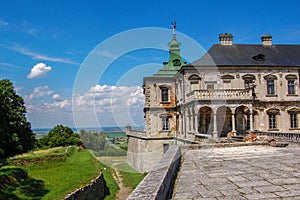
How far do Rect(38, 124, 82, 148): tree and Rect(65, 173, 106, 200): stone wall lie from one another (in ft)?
67.8

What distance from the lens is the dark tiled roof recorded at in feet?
79.5

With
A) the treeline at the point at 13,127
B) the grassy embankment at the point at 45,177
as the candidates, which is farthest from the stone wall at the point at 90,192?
the treeline at the point at 13,127

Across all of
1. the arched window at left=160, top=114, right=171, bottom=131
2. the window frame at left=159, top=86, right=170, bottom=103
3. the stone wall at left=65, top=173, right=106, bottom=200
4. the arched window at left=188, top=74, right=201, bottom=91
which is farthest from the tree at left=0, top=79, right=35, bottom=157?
the arched window at left=188, top=74, right=201, bottom=91

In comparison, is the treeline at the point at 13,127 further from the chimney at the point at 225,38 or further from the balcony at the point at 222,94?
the chimney at the point at 225,38

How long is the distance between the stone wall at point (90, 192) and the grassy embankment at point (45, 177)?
0.26 meters

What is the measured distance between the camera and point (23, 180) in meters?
13.6

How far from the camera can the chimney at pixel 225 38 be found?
26.5 meters

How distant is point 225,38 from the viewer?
2662cm

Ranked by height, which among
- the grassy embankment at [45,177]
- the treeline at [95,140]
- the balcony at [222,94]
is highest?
the balcony at [222,94]

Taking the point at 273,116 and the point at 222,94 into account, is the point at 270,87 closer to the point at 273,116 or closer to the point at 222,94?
the point at 273,116

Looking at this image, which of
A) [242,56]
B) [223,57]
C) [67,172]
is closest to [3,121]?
[67,172]

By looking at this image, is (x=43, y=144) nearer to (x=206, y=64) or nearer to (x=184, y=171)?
(x=206, y=64)

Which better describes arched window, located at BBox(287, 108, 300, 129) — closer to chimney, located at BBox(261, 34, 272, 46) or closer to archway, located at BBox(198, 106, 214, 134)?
chimney, located at BBox(261, 34, 272, 46)

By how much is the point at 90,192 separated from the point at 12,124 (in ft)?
55.6
